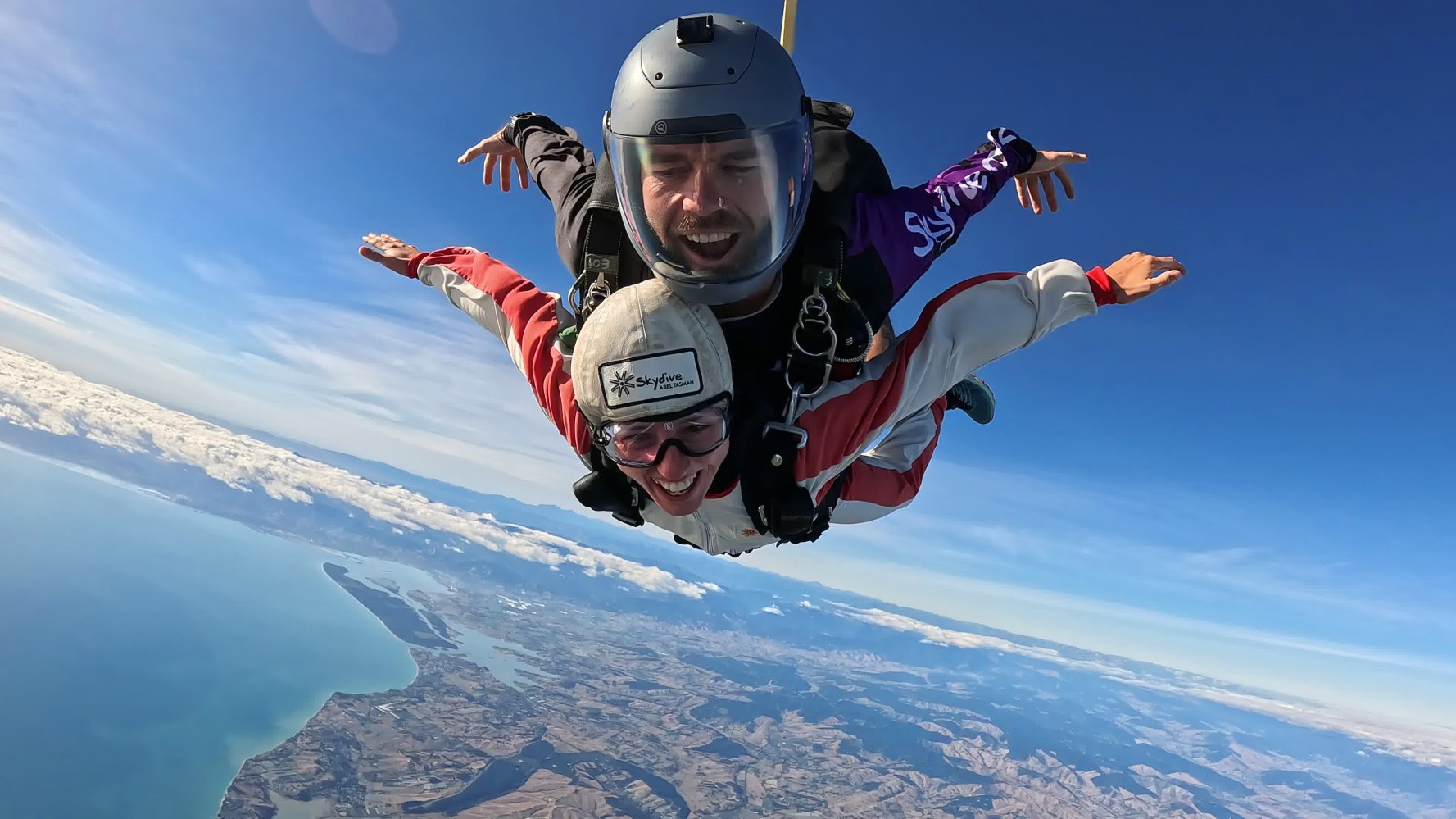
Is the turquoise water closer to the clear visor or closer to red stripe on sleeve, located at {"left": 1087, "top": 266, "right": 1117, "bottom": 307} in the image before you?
the clear visor

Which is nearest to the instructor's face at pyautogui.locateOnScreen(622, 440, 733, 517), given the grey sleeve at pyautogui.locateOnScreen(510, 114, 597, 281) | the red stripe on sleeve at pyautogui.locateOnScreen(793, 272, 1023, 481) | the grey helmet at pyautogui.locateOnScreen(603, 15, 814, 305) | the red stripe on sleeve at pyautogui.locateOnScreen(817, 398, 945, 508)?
the red stripe on sleeve at pyautogui.locateOnScreen(793, 272, 1023, 481)

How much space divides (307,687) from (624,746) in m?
25.6

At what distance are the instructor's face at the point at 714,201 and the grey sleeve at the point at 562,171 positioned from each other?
0.36m

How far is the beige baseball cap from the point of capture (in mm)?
1521

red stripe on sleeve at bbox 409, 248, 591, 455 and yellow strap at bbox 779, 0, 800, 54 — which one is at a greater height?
yellow strap at bbox 779, 0, 800, 54

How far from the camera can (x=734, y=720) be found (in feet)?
217

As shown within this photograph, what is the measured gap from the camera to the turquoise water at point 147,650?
33438 mm

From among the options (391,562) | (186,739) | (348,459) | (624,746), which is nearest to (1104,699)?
(624,746)

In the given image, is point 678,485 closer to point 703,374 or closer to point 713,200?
point 703,374

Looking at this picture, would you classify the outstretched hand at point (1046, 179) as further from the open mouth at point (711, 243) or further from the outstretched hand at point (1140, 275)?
the open mouth at point (711, 243)

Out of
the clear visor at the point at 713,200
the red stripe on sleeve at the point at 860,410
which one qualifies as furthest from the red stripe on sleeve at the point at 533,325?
the red stripe on sleeve at the point at 860,410

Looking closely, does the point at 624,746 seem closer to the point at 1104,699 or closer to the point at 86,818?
the point at 86,818

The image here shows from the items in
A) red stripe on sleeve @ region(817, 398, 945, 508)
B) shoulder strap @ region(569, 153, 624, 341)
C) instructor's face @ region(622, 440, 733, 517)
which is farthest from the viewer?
red stripe on sleeve @ region(817, 398, 945, 508)

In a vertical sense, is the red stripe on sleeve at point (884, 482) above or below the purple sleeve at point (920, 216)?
below
